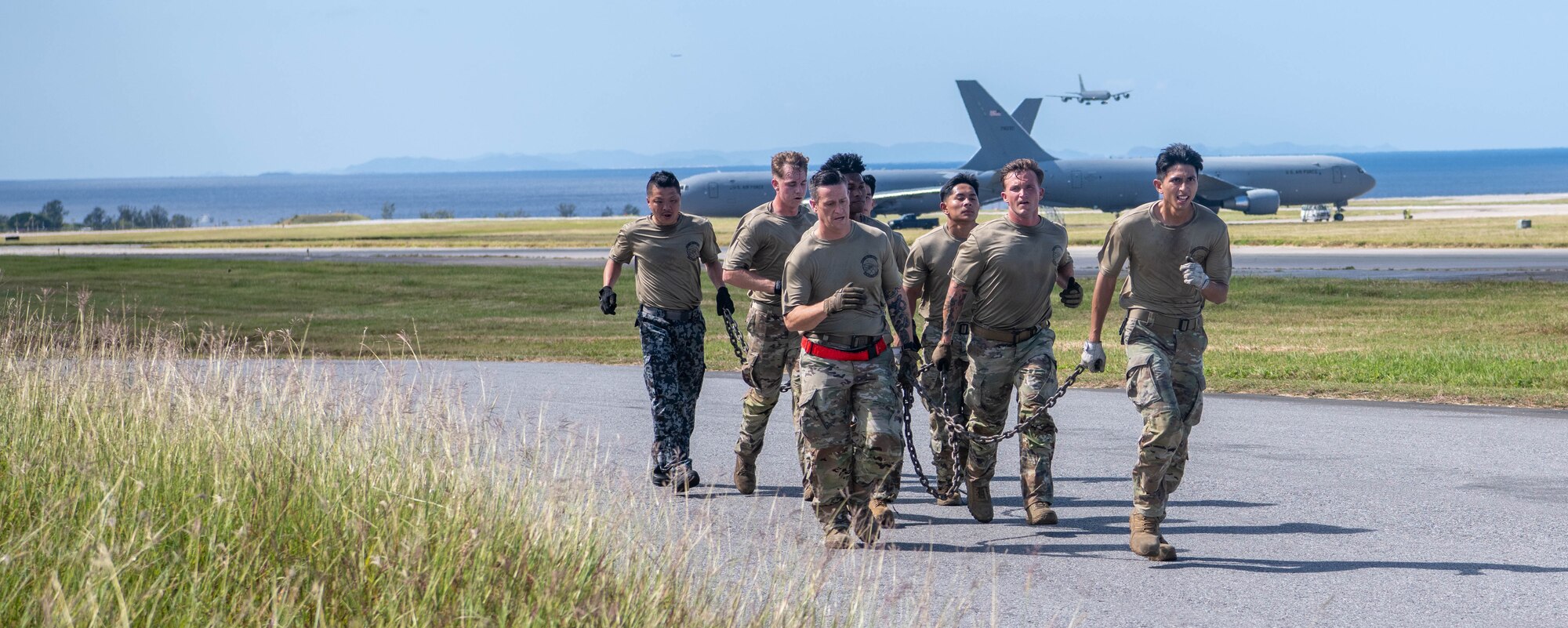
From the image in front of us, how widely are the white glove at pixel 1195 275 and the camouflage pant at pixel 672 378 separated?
3389 millimetres

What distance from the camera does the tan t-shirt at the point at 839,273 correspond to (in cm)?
745

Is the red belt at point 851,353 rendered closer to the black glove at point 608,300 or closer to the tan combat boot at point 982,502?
the tan combat boot at point 982,502

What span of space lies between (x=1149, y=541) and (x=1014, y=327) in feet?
5.25

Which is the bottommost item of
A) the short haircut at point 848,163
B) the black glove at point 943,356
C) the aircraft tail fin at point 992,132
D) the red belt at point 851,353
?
the black glove at point 943,356

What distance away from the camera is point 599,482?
343 inches

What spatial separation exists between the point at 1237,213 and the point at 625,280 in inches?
2428

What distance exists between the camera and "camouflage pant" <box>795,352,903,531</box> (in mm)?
7383

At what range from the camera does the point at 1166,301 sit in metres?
7.55

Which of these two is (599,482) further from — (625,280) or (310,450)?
(625,280)

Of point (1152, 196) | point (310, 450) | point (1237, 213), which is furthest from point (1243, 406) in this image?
point (1237, 213)

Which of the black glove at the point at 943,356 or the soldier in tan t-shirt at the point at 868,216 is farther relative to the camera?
the black glove at the point at 943,356

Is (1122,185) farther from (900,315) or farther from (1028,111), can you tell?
(900,315)

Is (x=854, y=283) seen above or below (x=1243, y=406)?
above

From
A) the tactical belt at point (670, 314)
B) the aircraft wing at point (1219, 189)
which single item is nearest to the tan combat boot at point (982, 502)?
the tactical belt at point (670, 314)
